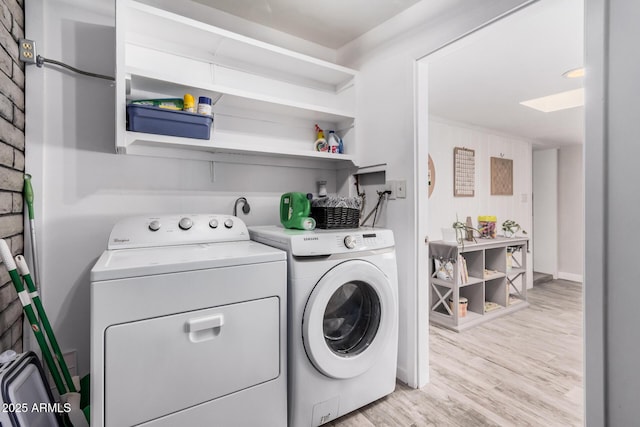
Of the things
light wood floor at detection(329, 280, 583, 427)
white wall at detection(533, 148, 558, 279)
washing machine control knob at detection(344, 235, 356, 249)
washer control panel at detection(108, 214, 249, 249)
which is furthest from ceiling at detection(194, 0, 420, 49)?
white wall at detection(533, 148, 558, 279)

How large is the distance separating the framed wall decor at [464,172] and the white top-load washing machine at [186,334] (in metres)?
3.10

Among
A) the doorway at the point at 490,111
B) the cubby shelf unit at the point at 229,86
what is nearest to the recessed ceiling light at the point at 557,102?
the doorway at the point at 490,111

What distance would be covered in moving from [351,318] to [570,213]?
5.11 m

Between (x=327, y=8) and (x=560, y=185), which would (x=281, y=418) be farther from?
(x=560, y=185)

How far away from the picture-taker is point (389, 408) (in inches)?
68.4

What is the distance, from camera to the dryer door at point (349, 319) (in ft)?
4.79

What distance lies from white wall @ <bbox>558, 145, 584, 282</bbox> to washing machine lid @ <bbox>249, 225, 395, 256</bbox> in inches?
190

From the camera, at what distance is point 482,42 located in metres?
2.04

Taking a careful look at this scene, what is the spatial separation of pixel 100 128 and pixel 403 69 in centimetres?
177

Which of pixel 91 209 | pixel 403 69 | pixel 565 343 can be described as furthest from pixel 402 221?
pixel 565 343

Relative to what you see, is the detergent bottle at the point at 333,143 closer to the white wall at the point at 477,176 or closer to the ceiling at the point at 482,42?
the ceiling at the point at 482,42

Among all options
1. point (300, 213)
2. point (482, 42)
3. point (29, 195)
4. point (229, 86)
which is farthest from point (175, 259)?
point (482, 42)

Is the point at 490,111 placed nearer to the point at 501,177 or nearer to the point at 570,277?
the point at 501,177

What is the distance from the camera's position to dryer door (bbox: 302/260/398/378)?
146 centimetres
